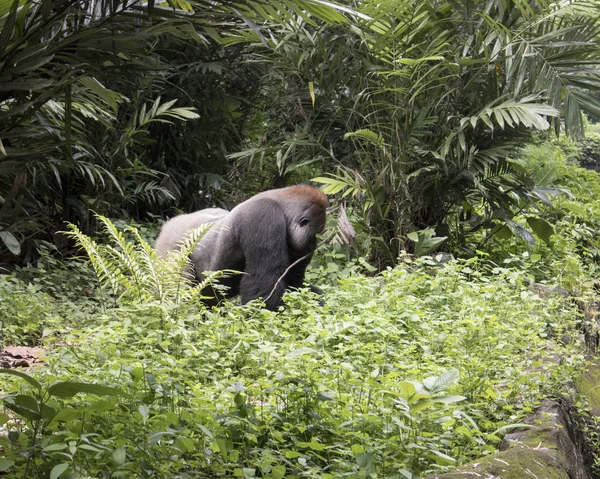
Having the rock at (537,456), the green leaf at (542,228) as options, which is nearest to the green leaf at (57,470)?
the rock at (537,456)

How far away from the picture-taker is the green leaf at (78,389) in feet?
6.20

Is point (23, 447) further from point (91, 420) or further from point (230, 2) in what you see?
point (230, 2)

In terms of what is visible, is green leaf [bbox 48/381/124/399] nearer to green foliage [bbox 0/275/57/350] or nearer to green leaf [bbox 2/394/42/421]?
green leaf [bbox 2/394/42/421]

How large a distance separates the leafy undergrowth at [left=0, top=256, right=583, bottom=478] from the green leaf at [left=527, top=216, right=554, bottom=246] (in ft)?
7.80

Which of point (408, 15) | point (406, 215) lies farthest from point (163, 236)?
point (408, 15)

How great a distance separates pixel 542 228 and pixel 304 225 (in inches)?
107

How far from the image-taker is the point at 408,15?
Result: 21.0ft

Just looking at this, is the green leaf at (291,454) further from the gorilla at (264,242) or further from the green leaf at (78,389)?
the gorilla at (264,242)

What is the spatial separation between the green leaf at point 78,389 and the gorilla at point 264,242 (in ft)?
10.1

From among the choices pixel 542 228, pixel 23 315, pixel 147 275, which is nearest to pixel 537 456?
pixel 147 275

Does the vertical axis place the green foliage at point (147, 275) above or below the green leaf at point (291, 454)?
below

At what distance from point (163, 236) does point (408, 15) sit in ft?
9.22

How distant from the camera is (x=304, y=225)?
5246mm

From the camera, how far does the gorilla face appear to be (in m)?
5.24
